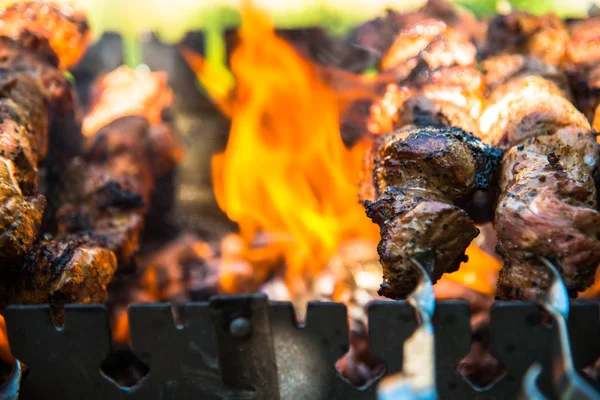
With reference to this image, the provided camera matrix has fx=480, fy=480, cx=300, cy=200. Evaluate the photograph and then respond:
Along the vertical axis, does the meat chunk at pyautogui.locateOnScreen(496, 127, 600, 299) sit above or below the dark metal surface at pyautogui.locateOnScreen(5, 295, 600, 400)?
above

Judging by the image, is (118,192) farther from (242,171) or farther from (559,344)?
(559,344)

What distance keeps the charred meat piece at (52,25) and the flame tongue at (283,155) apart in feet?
3.29

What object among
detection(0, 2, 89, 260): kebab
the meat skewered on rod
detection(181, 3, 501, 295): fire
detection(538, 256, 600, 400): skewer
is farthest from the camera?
detection(181, 3, 501, 295): fire

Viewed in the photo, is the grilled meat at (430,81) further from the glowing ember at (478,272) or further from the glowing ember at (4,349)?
the glowing ember at (4,349)

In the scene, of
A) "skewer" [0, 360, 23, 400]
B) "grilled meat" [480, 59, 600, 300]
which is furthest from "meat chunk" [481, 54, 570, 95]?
"skewer" [0, 360, 23, 400]

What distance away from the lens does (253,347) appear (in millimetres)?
1577

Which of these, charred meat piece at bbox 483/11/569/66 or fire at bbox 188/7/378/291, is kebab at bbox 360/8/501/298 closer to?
charred meat piece at bbox 483/11/569/66

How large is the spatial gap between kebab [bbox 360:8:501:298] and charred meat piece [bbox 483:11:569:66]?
0.46 meters

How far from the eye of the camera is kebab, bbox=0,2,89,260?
1.67 m

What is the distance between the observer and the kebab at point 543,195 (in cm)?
144

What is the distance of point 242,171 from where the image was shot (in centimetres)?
332

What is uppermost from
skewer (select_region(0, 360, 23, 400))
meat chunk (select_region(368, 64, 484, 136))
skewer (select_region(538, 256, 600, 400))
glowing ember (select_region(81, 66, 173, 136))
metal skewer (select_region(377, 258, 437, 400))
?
meat chunk (select_region(368, 64, 484, 136))

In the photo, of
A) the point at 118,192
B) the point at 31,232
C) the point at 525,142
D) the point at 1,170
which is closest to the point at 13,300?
the point at 31,232

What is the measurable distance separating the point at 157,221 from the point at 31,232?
1.74 meters
